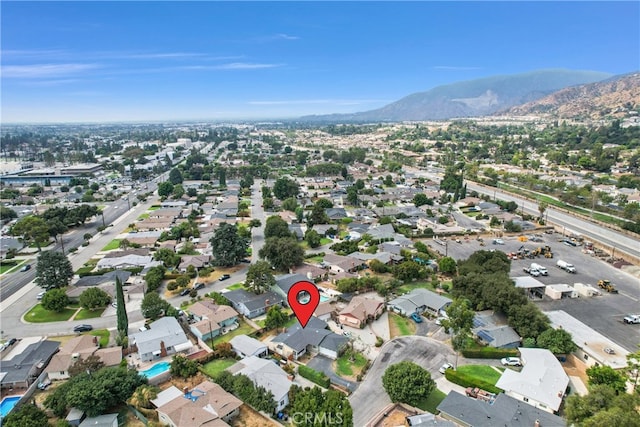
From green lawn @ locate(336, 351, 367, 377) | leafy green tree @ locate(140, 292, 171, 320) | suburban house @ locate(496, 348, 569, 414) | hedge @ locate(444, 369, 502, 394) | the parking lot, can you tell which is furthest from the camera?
leafy green tree @ locate(140, 292, 171, 320)

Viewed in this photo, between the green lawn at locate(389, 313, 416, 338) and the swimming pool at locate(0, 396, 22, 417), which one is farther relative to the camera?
the green lawn at locate(389, 313, 416, 338)

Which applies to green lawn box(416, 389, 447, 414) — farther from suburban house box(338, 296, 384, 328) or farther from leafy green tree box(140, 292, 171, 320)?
leafy green tree box(140, 292, 171, 320)

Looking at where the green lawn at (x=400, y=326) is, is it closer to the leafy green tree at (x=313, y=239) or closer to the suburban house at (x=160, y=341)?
the suburban house at (x=160, y=341)

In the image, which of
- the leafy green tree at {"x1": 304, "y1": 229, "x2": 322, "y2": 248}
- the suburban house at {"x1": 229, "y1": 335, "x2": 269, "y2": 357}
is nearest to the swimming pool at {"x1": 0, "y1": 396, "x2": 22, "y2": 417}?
the suburban house at {"x1": 229, "y1": 335, "x2": 269, "y2": 357}

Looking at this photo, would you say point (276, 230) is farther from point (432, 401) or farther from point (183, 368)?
point (432, 401)

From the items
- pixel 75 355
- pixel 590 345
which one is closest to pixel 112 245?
pixel 75 355

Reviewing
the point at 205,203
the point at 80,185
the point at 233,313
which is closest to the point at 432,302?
the point at 233,313
